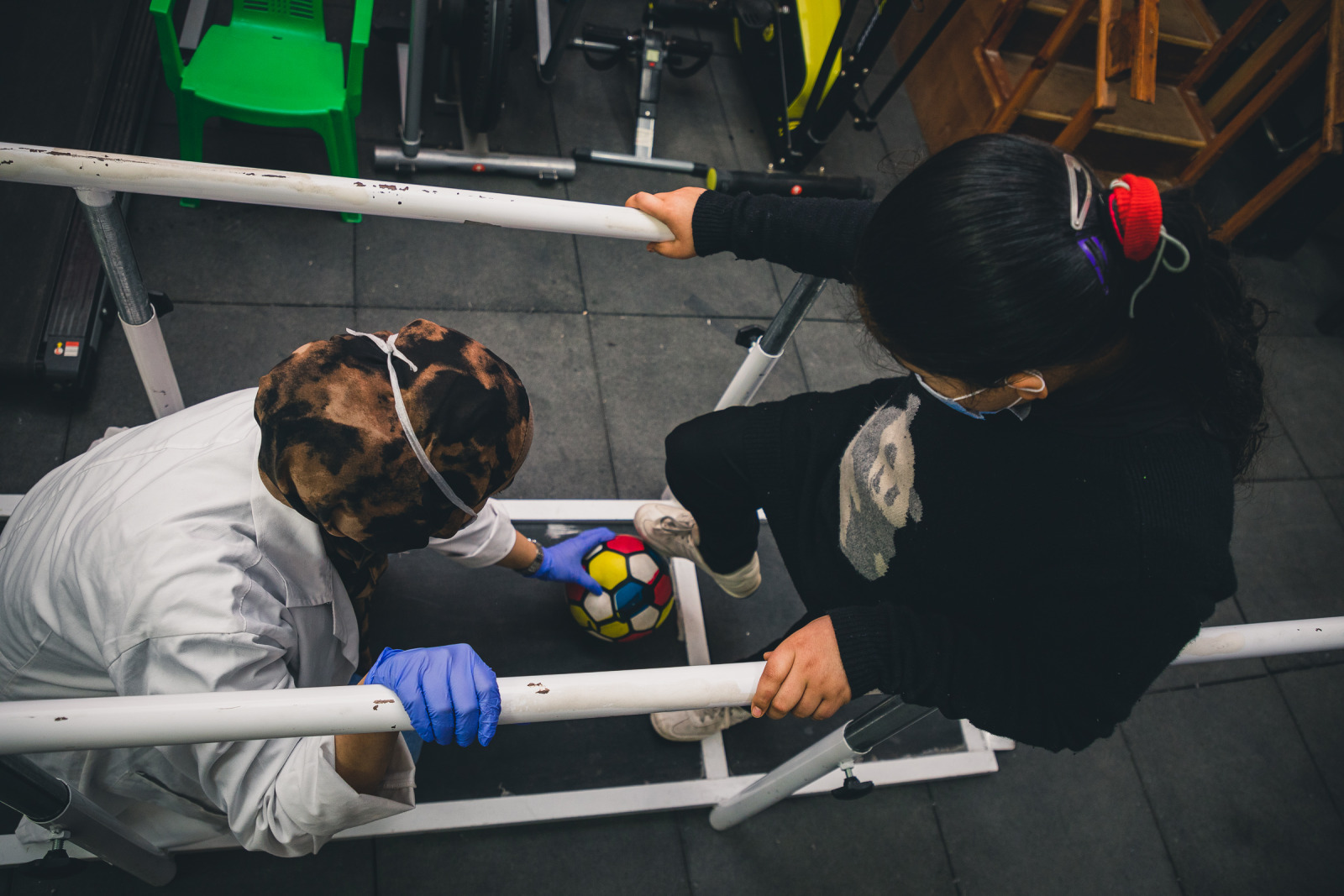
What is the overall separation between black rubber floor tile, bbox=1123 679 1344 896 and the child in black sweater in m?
1.72

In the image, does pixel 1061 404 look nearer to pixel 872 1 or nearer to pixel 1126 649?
pixel 1126 649

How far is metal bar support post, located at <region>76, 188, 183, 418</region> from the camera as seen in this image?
1309mm

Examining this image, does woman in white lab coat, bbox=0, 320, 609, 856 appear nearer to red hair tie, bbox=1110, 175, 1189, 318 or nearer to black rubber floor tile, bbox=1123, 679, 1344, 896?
red hair tie, bbox=1110, 175, 1189, 318

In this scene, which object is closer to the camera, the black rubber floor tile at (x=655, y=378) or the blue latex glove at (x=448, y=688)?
the blue latex glove at (x=448, y=688)

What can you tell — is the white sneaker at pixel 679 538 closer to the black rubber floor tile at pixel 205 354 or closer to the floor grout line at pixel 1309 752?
the black rubber floor tile at pixel 205 354

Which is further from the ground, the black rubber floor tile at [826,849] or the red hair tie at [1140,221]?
the red hair tie at [1140,221]

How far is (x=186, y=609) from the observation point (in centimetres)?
108

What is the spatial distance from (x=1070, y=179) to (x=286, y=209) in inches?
112

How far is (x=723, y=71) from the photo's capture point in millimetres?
3951

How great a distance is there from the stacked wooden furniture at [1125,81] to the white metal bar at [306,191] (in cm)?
284

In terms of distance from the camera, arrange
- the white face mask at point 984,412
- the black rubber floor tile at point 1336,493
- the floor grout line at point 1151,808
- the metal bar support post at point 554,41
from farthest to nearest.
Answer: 1. the black rubber floor tile at point 1336,493
2. the metal bar support post at point 554,41
3. the floor grout line at point 1151,808
4. the white face mask at point 984,412

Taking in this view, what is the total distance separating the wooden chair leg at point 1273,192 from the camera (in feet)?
11.3

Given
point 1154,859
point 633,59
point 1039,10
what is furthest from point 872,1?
point 1154,859

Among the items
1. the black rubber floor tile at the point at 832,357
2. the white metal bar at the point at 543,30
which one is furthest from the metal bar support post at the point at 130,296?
the white metal bar at the point at 543,30
